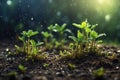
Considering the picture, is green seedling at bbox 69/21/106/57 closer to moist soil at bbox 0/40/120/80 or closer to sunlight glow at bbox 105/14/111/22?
moist soil at bbox 0/40/120/80

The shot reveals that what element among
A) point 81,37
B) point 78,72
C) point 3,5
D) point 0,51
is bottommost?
point 78,72

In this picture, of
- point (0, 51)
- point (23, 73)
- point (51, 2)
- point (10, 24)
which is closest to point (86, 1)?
point (51, 2)

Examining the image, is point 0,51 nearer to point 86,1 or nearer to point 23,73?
point 23,73

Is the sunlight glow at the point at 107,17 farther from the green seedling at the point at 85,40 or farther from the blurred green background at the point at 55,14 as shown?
the green seedling at the point at 85,40

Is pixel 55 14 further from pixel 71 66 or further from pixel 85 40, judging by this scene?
pixel 71 66

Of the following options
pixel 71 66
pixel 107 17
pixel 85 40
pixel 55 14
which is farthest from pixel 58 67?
pixel 107 17
